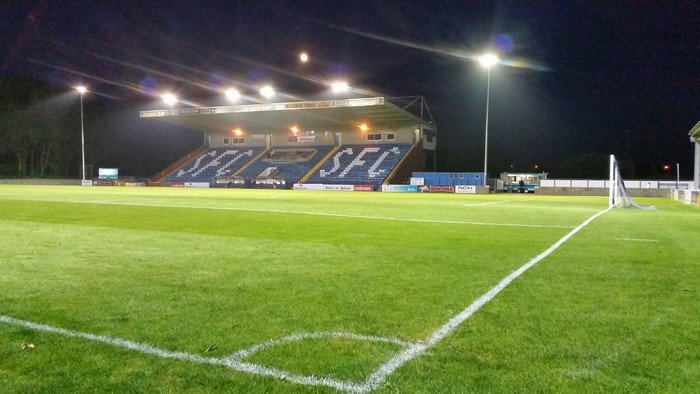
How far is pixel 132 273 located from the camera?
616 centimetres

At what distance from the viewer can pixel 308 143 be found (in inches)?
2542

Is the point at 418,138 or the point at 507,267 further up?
the point at 418,138

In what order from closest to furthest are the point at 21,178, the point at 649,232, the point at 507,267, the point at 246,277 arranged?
the point at 246,277 < the point at 507,267 < the point at 649,232 < the point at 21,178

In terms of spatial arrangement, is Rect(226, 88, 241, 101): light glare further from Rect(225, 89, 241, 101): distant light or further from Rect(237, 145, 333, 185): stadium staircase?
Rect(237, 145, 333, 185): stadium staircase

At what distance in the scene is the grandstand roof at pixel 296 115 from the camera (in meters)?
50.1

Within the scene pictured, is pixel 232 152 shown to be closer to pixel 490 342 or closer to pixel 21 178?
pixel 21 178

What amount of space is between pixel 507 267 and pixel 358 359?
13.3ft

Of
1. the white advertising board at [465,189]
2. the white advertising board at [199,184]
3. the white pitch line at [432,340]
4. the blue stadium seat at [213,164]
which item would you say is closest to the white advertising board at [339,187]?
the white advertising board at [465,189]

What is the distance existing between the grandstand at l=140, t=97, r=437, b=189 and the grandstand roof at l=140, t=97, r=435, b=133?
0.34 feet

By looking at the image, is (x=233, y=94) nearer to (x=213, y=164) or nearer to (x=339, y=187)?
(x=213, y=164)

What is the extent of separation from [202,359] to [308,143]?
62.0 meters

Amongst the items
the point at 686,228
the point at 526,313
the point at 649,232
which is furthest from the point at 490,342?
the point at 686,228

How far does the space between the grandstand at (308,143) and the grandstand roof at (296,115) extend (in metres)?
0.10

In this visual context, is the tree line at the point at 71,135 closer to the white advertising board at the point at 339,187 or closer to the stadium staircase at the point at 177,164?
the stadium staircase at the point at 177,164
